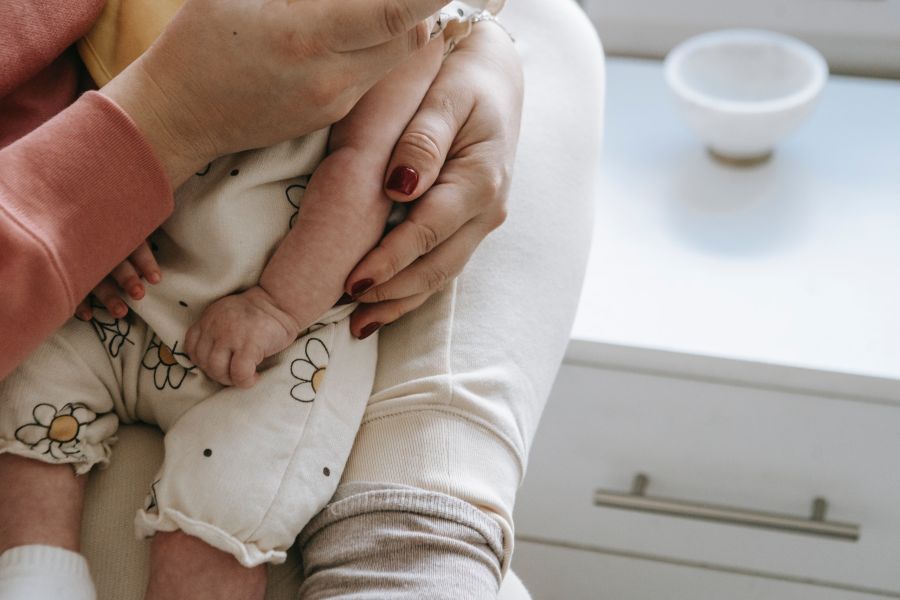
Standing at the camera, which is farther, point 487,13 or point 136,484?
point 487,13

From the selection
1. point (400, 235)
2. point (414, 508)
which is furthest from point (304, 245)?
point (414, 508)

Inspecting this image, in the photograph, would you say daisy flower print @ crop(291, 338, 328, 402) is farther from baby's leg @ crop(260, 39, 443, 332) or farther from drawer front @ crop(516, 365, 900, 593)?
drawer front @ crop(516, 365, 900, 593)

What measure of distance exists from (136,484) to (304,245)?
0.18 metres

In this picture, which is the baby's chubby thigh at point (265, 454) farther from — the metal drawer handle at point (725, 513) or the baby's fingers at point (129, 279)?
the metal drawer handle at point (725, 513)

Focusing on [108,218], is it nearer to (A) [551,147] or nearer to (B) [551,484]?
(A) [551,147]

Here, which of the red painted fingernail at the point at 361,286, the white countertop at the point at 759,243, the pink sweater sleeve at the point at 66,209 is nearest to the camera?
the pink sweater sleeve at the point at 66,209

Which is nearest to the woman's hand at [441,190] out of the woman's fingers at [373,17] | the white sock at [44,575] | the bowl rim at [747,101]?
the woman's fingers at [373,17]

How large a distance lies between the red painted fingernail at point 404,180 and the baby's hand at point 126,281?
153mm

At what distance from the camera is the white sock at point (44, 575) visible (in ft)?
1.72

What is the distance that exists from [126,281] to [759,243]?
28.3 inches

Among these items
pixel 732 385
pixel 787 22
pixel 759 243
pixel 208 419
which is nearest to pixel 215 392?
pixel 208 419

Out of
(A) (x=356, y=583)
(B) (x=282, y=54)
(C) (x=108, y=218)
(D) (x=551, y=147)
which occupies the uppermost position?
(D) (x=551, y=147)

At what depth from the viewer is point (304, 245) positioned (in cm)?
58

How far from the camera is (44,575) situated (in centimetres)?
53
